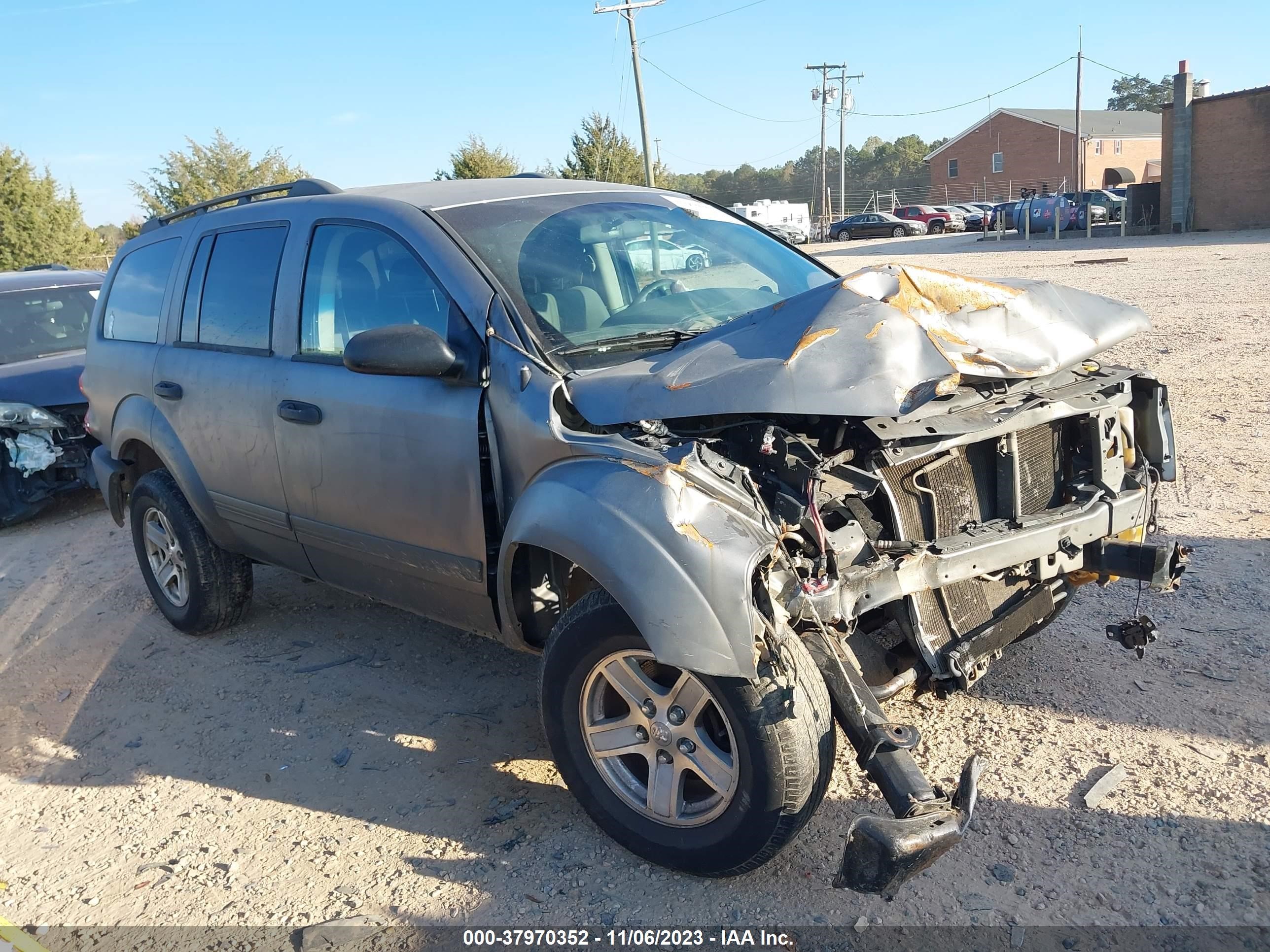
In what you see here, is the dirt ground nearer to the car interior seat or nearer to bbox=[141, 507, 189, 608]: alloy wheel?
bbox=[141, 507, 189, 608]: alloy wheel

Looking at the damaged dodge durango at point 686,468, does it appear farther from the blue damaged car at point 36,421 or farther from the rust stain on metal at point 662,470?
the blue damaged car at point 36,421

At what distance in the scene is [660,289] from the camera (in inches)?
150

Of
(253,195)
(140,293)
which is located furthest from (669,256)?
(140,293)

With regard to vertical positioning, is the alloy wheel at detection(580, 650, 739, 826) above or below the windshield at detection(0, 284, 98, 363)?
below

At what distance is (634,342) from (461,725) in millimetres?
1678

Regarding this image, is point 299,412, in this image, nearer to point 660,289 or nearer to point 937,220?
point 660,289

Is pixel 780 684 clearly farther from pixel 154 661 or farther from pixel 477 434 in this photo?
pixel 154 661

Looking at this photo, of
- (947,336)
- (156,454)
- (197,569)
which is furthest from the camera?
(156,454)

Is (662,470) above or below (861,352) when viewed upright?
below

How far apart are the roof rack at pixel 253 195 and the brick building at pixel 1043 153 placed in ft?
197

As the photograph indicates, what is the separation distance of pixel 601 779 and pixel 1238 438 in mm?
5608

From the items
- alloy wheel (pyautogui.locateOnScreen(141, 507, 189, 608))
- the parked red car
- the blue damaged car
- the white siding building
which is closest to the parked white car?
alloy wheel (pyautogui.locateOnScreen(141, 507, 189, 608))

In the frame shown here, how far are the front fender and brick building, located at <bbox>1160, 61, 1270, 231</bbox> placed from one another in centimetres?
3379

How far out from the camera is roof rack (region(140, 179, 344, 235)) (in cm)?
428
